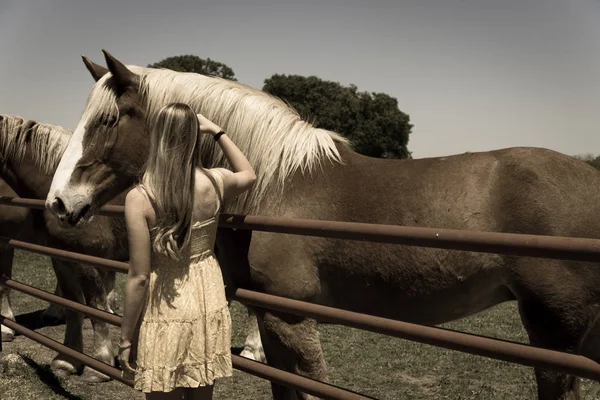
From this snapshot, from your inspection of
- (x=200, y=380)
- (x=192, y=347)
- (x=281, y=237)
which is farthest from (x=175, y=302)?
(x=281, y=237)

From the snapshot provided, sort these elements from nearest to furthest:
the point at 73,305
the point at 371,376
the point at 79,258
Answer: the point at 79,258
the point at 73,305
the point at 371,376

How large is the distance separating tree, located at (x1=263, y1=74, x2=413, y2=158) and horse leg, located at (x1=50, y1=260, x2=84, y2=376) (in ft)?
104

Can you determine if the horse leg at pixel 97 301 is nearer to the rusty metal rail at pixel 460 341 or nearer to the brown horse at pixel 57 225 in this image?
the brown horse at pixel 57 225

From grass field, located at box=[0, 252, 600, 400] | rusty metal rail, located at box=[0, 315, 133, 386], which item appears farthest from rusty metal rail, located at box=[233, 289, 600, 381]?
grass field, located at box=[0, 252, 600, 400]

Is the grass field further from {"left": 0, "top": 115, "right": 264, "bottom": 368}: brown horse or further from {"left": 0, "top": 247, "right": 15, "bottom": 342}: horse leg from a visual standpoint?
{"left": 0, "top": 115, "right": 264, "bottom": 368}: brown horse

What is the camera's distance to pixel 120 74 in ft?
9.50

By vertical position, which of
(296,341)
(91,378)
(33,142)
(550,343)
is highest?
(33,142)

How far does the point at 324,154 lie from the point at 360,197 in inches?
12.9

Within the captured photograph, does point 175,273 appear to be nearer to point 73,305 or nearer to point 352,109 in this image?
point 73,305

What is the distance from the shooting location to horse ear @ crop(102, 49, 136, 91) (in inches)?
112

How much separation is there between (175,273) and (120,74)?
135 cm

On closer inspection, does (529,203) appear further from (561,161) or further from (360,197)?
(360,197)

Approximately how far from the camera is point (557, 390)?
7.82 ft

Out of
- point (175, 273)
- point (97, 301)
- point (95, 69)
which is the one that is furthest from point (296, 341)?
point (97, 301)
